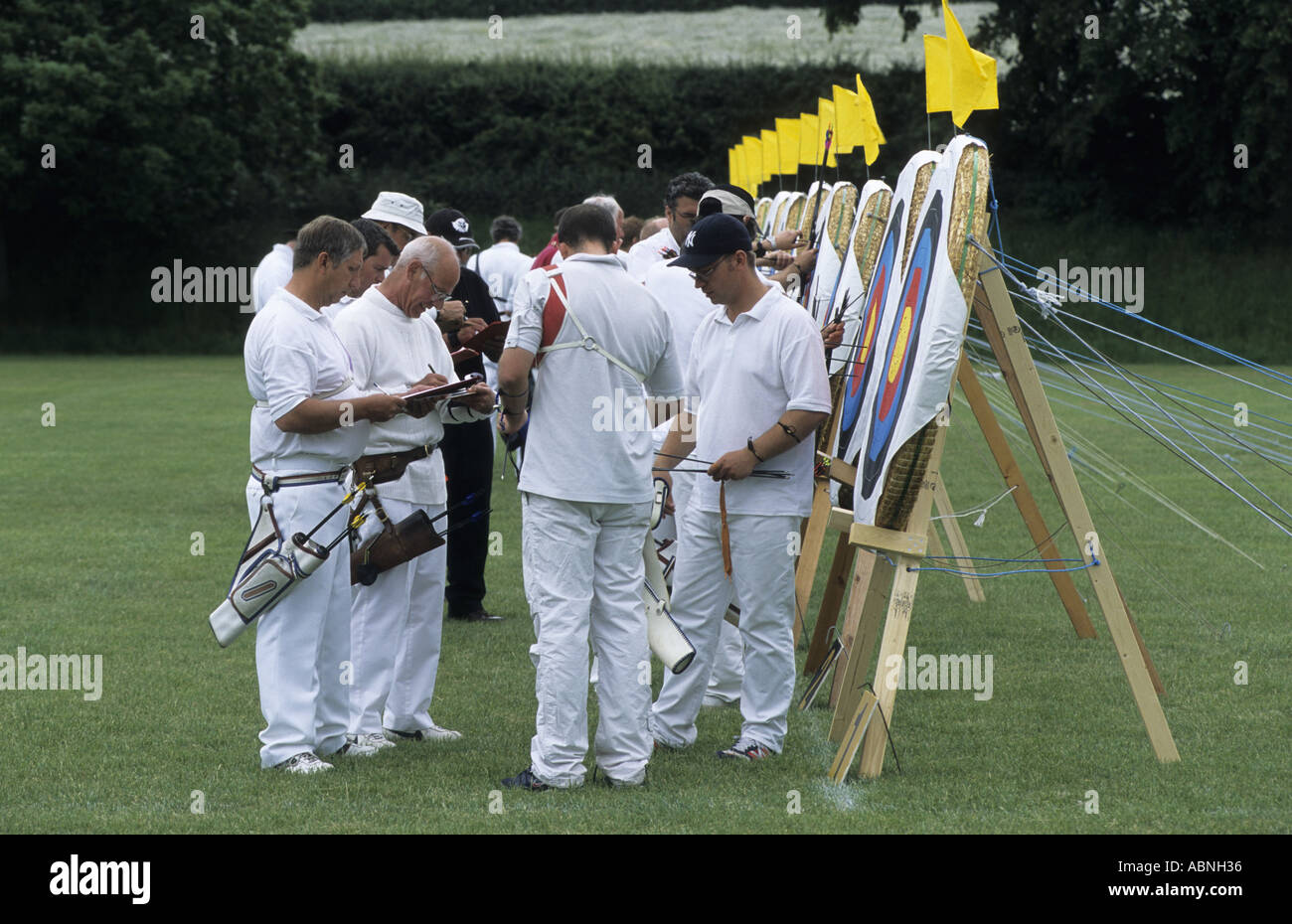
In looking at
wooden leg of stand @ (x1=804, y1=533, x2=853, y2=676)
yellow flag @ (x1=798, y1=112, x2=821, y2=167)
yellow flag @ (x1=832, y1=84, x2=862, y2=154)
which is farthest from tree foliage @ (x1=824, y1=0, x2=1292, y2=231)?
wooden leg of stand @ (x1=804, y1=533, x2=853, y2=676)

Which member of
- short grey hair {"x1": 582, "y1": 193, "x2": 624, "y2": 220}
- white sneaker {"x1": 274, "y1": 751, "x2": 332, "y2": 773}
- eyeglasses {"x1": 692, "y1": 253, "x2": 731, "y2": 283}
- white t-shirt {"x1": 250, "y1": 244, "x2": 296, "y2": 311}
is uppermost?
short grey hair {"x1": 582, "y1": 193, "x2": 624, "y2": 220}

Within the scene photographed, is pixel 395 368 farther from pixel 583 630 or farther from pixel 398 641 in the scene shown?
pixel 583 630

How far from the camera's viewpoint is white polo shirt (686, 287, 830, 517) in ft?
19.7

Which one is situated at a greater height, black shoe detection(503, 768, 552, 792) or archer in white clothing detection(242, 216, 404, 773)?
archer in white clothing detection(242, 216, 404, 773)

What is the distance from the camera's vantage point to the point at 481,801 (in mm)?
5352

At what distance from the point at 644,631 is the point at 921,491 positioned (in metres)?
1.22

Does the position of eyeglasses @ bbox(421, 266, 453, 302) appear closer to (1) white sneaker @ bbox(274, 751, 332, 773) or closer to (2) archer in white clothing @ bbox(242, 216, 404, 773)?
(2) archer in white clothing @ bbox(242, 216, 404, 773)

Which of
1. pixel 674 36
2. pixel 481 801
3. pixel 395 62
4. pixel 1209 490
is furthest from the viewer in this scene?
pixel 674 36

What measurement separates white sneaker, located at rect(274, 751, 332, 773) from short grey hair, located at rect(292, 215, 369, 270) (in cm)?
194

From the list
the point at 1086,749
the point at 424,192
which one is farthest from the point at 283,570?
the point at 424,192

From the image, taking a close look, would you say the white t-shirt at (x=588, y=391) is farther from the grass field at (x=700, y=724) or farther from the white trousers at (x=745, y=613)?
the grass field at (x=700, y=724)

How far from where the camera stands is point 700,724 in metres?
6.69

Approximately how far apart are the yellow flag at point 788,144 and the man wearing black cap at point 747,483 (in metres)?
8.73

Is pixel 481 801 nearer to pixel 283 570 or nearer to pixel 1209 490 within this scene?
A: pixel 283 570
